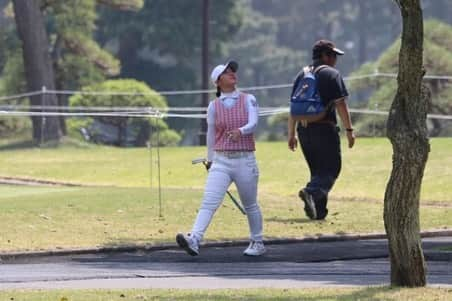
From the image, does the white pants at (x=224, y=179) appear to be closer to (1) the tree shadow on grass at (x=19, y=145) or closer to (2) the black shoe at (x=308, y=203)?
(2) the black shoe at (x=308, y=203)

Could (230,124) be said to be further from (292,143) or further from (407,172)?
(407,172)

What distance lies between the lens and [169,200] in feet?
59.3

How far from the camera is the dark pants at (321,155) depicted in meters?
15.8

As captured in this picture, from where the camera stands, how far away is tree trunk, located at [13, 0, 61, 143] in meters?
34.8

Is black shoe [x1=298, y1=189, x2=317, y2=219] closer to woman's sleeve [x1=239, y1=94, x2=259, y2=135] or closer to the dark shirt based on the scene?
the dark shirt

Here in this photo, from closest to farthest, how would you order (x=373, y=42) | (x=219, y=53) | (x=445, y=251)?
(x=445, y=251)
(x=219, y=53)
(x=373, y=42)

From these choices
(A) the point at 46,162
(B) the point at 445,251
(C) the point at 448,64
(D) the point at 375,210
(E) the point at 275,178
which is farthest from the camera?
(C) the point at 448,64

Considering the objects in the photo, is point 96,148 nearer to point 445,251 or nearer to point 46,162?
point 46,162

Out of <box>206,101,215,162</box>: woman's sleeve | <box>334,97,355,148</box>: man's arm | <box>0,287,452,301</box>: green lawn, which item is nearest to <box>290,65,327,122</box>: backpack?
<box>334,97,355,148</box>: man's arm

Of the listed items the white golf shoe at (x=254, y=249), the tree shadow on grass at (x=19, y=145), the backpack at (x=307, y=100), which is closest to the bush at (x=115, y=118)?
the tree shadow on grass at (x=19, y=145)

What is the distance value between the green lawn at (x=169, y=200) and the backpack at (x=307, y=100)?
1.21 metres

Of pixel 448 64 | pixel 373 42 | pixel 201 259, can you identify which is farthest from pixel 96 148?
pixel 373 42

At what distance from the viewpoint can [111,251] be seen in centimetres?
1370

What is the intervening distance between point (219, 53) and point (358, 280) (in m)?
50.5
